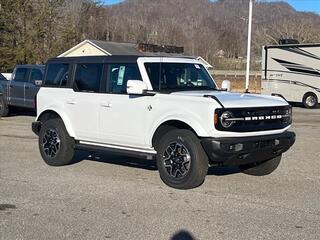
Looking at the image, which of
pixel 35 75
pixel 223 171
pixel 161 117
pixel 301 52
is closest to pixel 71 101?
pixel 161 117

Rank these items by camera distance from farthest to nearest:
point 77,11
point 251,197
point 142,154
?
point 77,11 < point 142,154 < point 251,197

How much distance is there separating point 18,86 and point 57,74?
9.29 metres

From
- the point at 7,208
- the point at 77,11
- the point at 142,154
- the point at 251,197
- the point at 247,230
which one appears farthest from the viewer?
the point at 77,11

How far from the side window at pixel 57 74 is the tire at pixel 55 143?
0.69 m

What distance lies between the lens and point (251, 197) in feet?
23.8

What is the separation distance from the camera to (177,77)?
8.70 meters

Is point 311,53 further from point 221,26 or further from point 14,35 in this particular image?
point 221,26

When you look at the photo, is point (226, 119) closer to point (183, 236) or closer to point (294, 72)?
point (183, 236)

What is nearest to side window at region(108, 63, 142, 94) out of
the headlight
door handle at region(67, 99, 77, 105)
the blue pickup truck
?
door handle at region(67, 99, 77, 105)

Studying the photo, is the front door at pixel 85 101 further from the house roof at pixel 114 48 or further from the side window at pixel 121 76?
the house roof at pixel 114 48

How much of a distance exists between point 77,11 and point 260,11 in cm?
8203

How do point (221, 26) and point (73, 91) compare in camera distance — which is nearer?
point (73, 91)

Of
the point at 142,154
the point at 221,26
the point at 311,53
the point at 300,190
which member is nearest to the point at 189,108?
the point at 142,154

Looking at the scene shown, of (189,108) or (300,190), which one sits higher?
(189,108)
